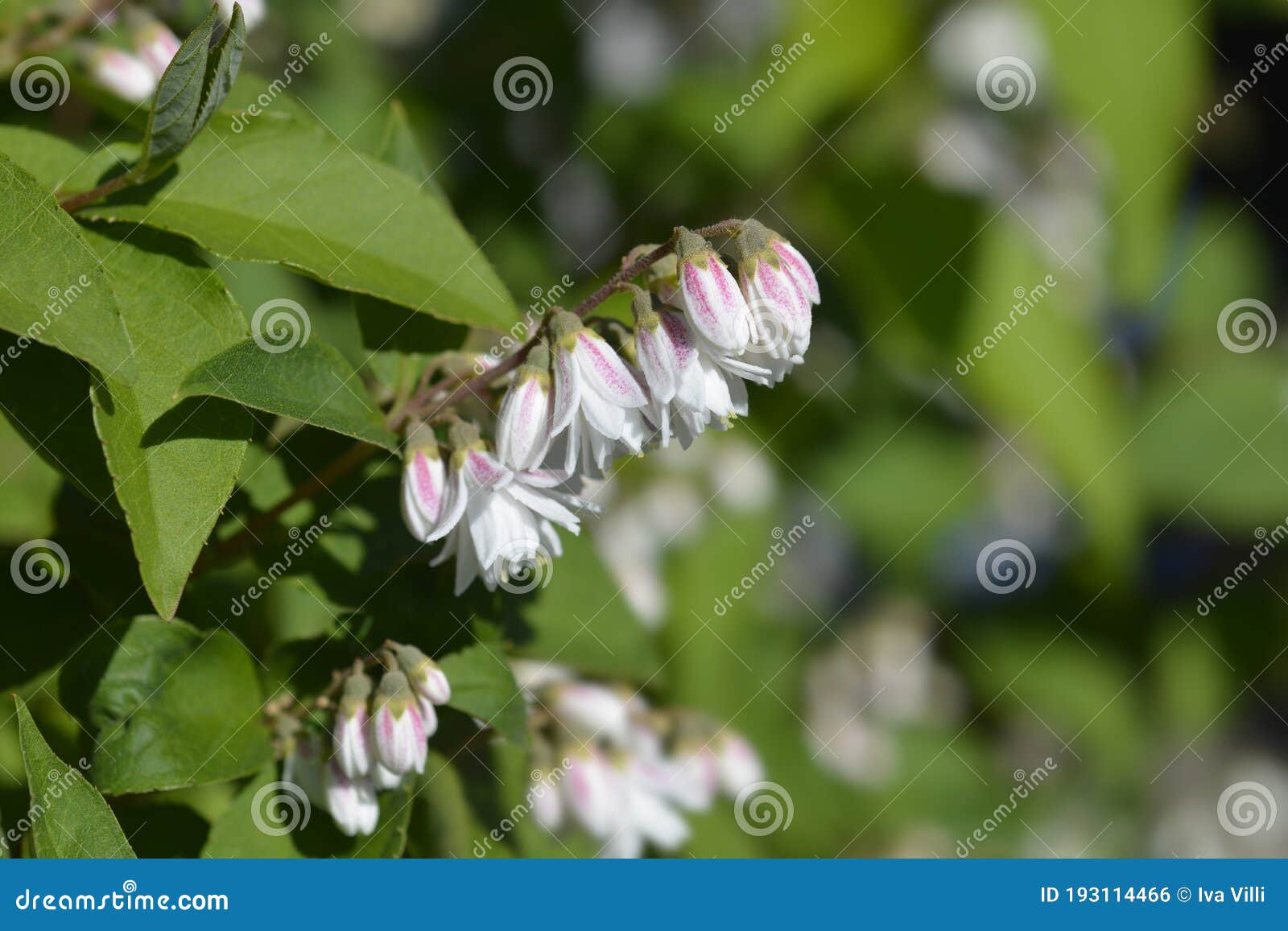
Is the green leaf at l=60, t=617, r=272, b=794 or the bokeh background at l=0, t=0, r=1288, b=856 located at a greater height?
the bokeh background at l=0, t=0, r=1288, b=856

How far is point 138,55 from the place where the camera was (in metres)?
1.74

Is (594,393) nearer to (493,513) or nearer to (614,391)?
(614,391)

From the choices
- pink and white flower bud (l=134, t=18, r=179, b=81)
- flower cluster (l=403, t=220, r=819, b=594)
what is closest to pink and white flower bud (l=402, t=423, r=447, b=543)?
flower cluster (l=403, t=220, r=819, b=594)

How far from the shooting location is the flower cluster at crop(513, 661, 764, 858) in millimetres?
2033

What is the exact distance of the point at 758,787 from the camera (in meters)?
2.69

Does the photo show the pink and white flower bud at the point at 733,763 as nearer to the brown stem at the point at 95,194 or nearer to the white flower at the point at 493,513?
the white flower at the point at 493,513

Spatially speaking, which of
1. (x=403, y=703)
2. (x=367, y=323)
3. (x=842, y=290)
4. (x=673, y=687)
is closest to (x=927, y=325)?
(x=842, y=290)

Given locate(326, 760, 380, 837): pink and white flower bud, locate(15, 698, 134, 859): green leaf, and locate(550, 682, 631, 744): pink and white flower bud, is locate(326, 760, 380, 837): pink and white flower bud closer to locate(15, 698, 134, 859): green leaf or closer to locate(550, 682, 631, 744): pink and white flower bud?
locate(15, 698, 134, 859): green leaf

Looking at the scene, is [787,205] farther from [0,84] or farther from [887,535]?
[0,84]

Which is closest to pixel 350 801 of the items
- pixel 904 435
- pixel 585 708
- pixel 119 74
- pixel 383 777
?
pixel 383 777

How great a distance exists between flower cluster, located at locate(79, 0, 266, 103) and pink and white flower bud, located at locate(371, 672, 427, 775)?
33.1 inches

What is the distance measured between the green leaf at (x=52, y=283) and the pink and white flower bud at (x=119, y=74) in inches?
20.9

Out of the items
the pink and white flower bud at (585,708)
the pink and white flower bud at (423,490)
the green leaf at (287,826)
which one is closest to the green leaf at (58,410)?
the pink and white flower bud at (423,490)

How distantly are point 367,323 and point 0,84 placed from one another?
0.58 metres
